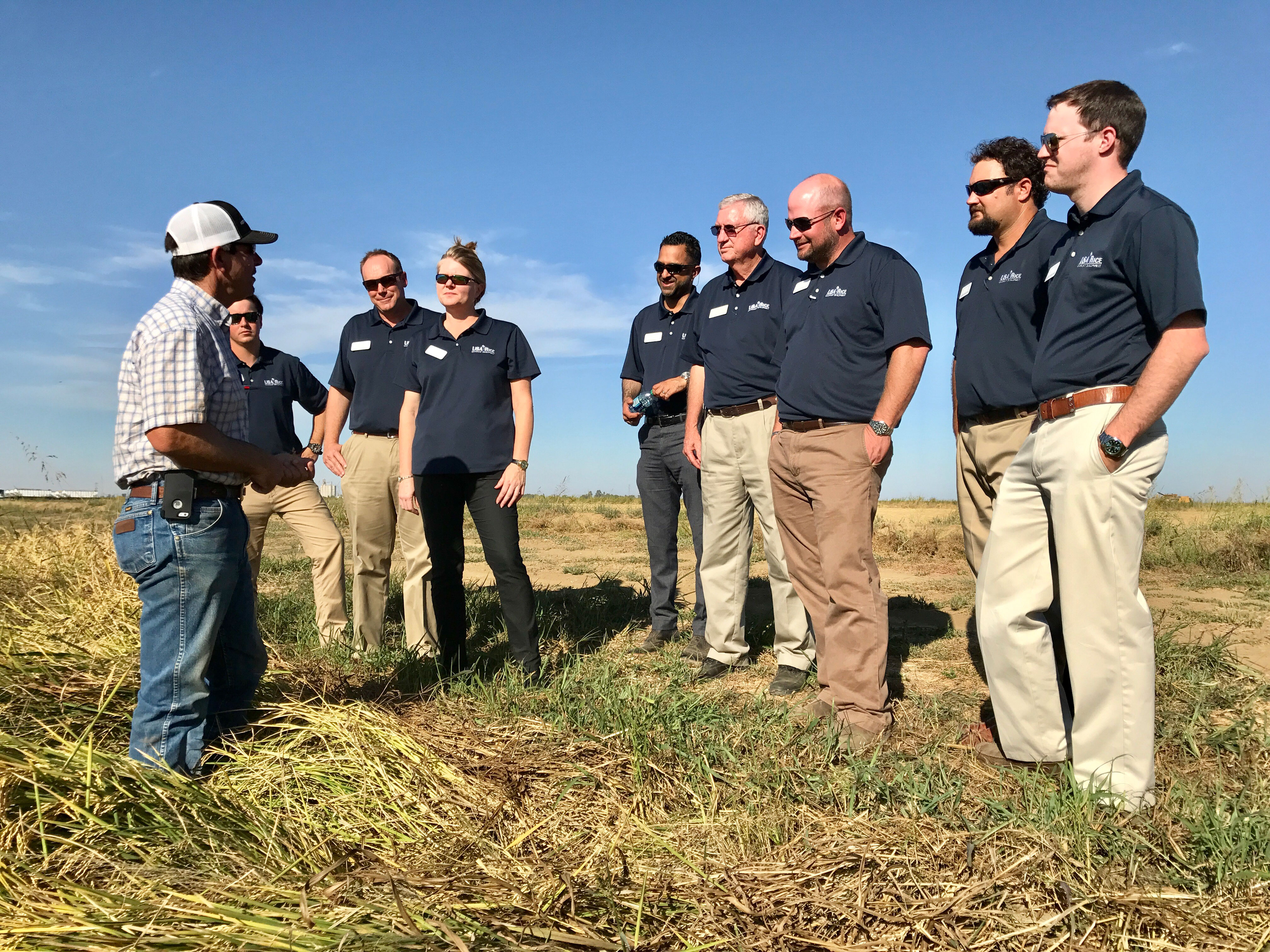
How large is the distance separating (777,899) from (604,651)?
3.10 m

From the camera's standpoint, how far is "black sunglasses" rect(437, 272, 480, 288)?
467 centimetres

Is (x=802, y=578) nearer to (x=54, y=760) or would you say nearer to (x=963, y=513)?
(x=963, y=513)

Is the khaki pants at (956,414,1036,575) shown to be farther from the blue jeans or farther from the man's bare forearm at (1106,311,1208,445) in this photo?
the blue jeans

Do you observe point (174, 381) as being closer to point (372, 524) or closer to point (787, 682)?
point (372, 524)

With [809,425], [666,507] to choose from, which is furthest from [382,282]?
[809,425]

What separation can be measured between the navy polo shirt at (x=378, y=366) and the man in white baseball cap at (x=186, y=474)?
8.27 ft

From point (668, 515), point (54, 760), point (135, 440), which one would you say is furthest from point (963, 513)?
point (54, 760)

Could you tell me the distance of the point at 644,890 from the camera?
7.19ft

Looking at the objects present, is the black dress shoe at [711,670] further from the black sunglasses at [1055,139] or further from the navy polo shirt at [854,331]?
the black sunglasses at [1055,139]

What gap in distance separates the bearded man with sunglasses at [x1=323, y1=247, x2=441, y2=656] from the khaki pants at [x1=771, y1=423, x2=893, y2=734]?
2460 mm

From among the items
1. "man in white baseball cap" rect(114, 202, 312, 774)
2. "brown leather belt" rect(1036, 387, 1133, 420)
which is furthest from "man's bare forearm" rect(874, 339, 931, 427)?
"man in white baseball cap" rect(114, 202, 312, 774)

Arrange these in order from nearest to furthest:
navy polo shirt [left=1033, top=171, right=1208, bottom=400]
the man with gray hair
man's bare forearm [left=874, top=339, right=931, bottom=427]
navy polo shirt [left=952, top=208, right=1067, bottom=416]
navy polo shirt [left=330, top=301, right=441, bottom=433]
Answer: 1. navy polo shirt [left=1033, top=171, right=1208, bottom=400]
2. man's bare forearm [left=874, top=339, right=931, bottom=427]
3. navy polo shirt [left=952, top=208, right=1067, bottom=416]
4. the man with gray hair
5. navy polo shirt [left=330, top=301, right=441, bottom=433]

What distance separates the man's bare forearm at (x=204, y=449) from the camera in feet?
8.47

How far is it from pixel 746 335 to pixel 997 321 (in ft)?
4.39
